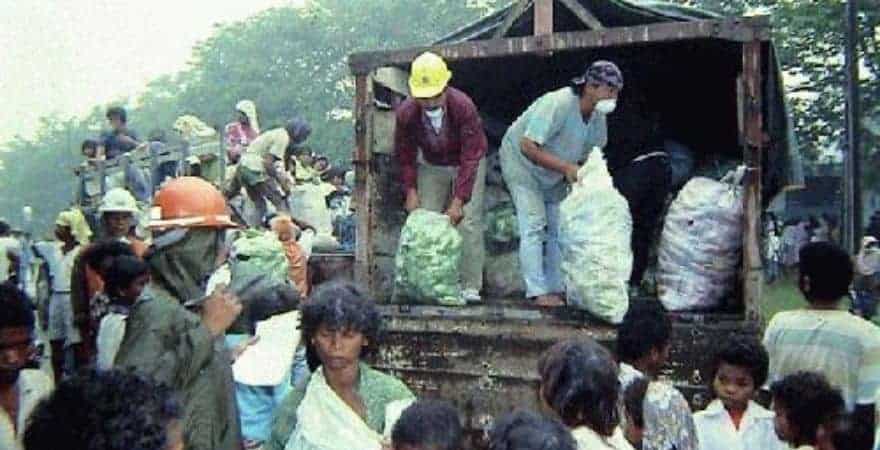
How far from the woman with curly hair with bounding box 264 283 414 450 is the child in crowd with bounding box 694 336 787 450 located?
1267 mm

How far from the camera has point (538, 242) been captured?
18.4 feet

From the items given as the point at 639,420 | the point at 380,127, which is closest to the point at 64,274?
the point at 380,127

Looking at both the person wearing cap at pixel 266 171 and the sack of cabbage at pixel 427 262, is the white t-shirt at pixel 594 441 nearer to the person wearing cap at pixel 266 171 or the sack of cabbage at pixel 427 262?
the sack of cabbage at pixel 427 262

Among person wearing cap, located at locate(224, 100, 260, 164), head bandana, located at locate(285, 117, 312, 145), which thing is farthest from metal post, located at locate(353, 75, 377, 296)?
person wearing cap, located at locate(224, 100, 260, 164)

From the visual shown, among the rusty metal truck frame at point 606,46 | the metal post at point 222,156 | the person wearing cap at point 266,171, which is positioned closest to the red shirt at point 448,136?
the rusty metal truck frame at point 606,46

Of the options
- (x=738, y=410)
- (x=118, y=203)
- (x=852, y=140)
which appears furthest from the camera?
(x=852, y=140)

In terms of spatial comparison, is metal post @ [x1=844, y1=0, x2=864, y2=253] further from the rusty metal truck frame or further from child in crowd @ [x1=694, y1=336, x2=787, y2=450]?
child in crowd @ [x1=694, y1=336, x2=787, y2=450]

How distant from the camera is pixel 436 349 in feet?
15.9

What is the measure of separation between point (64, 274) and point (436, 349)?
3.92 m

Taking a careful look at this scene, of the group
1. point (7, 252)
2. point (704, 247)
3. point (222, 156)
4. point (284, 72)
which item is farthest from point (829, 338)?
point (284, 72)

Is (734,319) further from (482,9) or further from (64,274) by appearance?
(482,9)

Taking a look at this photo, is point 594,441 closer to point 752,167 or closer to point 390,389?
point 390,389

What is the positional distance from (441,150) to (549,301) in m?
1.04

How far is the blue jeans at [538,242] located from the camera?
5.54 m
